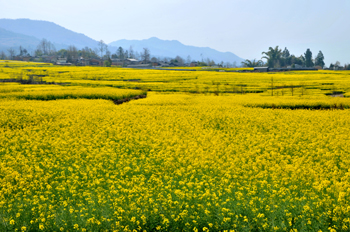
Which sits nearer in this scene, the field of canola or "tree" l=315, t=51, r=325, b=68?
the field of canola

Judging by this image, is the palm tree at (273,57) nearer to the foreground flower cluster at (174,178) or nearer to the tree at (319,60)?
the tree at (319,60)

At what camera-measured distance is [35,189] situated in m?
10.2

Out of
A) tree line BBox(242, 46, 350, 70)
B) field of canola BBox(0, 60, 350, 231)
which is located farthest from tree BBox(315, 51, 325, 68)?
field of canola BBox(0, 60, 350, 231)

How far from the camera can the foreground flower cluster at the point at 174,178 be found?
7781mm

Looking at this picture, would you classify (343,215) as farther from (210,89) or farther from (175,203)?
(210,89)

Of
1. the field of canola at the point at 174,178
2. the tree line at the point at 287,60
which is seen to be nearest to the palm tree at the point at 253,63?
the tree line at the point at 287,60

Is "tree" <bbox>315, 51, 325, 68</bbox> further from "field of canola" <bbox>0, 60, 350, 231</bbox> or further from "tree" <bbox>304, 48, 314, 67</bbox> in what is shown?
"field of canola" <bbox>0, 60, 350, 231</bbox>

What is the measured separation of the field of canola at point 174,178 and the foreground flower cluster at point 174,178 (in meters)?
0.04

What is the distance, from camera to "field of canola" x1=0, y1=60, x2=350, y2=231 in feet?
25.5

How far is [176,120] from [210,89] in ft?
100

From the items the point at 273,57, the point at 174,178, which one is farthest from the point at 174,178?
the point at 273,57

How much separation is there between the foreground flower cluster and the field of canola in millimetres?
38

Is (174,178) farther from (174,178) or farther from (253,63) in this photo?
(253,63)

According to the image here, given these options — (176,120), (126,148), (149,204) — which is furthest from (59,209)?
(176,120)
